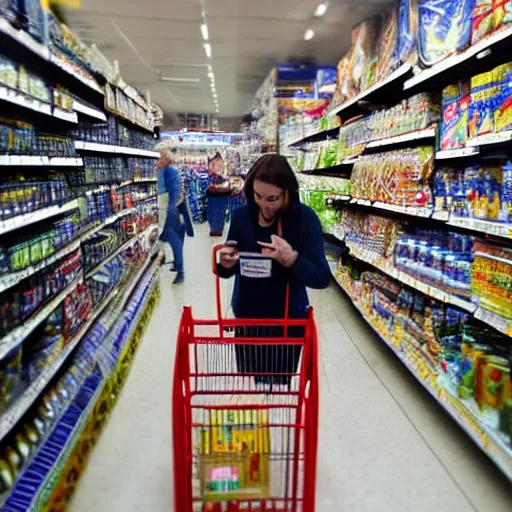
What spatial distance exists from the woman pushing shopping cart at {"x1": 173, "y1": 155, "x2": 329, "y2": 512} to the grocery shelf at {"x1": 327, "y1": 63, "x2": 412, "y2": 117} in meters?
1.45

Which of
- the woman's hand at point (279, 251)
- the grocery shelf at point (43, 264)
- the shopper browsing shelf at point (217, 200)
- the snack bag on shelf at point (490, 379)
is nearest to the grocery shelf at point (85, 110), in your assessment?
the grocery shelf at point (43, 264)

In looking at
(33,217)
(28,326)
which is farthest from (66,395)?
(33,217)

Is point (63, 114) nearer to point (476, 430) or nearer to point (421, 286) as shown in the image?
point (421, 286)

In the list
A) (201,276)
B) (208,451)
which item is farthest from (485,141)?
(201,276)

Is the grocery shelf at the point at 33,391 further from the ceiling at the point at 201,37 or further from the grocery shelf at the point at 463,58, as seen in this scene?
the grocery shelf at the point at 463,58

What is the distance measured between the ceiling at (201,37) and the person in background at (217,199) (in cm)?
191

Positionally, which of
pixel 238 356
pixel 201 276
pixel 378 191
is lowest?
pixel 201 276

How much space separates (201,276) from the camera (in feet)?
18.4

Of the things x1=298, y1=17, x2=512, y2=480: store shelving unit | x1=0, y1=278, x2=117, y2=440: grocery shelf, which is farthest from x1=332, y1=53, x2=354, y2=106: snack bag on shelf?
x1=0, y1=278, x2=117, y2=440: grocery shelf

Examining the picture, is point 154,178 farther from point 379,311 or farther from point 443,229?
point 443,229

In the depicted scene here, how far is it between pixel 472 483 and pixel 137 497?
4.30 ft

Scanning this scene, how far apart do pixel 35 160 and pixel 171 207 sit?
3.59m

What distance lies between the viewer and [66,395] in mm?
1983

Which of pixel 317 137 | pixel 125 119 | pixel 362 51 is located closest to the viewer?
pixel 125 119
